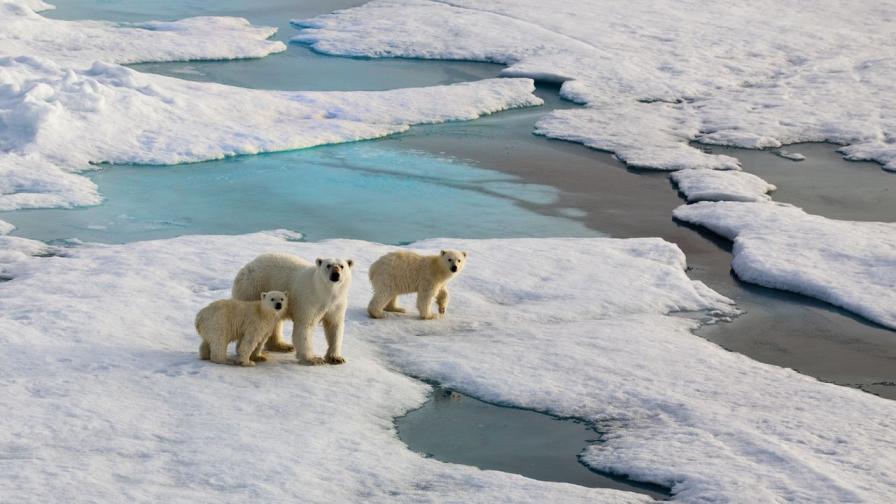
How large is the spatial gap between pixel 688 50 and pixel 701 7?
5712 millimetres

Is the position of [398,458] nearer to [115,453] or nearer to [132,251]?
[115,453]

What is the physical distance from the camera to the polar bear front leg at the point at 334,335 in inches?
363

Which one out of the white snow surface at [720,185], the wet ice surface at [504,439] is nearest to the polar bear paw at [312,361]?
the wet ice surface at [504,439]

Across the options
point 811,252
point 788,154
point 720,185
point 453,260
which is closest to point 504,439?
point 453,260

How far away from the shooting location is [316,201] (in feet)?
51.6

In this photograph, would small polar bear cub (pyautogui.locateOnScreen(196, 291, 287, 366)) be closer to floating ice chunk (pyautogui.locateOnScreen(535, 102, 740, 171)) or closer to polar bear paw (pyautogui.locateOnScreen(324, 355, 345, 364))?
polar bear paw (pyautogui.locateOnScreen(324, 355, 345, 364))

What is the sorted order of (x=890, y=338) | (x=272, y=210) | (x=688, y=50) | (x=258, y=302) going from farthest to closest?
(x=688, y=50), (x=272, y=210), (x=890, y=338), (x=258, y=302)

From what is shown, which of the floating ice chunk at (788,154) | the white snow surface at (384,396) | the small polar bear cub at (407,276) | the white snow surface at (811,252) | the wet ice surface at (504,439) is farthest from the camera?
the floating ice chunk at (788,154)

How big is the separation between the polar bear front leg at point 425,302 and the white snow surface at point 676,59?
8.62m

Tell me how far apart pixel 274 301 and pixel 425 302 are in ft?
7.40

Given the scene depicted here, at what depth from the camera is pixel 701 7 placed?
32.6 meters

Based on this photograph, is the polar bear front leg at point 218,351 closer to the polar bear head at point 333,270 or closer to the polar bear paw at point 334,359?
the polar bear paw at point 334,359

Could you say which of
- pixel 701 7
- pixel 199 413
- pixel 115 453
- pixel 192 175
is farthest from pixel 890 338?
pixel 701 7

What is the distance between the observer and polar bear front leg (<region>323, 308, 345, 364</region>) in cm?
921
